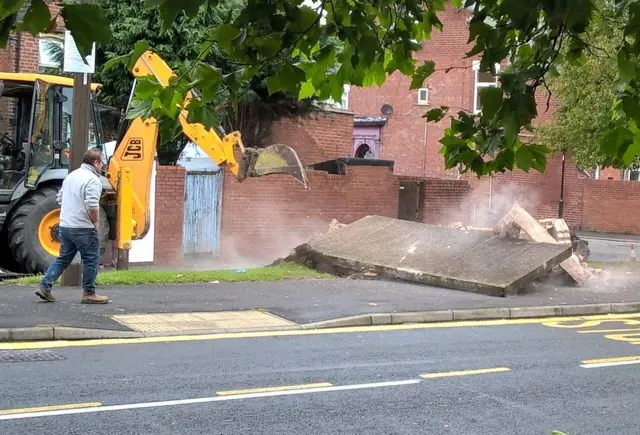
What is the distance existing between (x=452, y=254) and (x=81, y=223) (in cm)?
711

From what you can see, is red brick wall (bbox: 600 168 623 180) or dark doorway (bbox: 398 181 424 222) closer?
dark doorway (bbox: 398 181 424 222)

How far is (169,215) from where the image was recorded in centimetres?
1633

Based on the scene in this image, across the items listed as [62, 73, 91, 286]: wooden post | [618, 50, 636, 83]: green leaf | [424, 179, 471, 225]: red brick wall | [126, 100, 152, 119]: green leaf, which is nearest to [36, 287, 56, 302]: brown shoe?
[62, 73, 91, 286]: wooden post

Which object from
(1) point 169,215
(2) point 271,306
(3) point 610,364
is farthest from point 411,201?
(3) point 610,364

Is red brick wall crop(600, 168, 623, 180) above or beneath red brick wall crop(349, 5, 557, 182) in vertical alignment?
beneath

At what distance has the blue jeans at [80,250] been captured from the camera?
10.0 metres

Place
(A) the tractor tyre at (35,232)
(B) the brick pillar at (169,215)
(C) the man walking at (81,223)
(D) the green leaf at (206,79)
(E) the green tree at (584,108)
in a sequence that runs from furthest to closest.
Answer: (E) the green tree at (584,108), (B) the brick pillar at (169,215), (A) the tractor tyre at (35,232), (C) the man walking at (81,223), (D) the green leaf at (206,79)

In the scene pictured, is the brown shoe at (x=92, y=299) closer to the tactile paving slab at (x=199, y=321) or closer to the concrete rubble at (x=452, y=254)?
the tactile paving slab at (x=199, y=321)

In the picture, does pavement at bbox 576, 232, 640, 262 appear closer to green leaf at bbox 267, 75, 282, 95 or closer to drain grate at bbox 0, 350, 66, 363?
drain grate at bbox 0, 350, 66, 363

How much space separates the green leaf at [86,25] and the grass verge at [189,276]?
9.95 meters

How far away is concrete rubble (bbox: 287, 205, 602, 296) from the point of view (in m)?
13.5

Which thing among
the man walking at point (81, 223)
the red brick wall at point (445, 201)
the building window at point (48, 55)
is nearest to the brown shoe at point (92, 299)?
the man walking at point (81, 223)

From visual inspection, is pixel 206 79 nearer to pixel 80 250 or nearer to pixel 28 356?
pixel 28 356

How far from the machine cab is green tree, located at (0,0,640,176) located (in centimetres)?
1034
